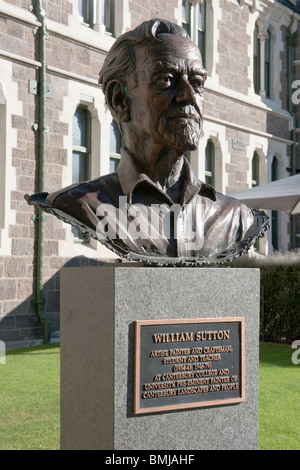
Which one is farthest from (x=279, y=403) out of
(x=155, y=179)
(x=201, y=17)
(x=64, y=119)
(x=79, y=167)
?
(x=201, y=17)

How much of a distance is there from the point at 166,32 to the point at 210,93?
10.8m

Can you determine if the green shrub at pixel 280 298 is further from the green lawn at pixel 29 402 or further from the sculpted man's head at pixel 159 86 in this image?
the sculpted man's head at pixel 159 86

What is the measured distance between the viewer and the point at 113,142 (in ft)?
40.1

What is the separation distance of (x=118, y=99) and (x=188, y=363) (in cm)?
157

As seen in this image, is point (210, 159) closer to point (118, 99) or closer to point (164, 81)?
point (118, 99)

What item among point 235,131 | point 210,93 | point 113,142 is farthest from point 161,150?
point 235,131

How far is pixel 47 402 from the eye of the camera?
6.20 metres

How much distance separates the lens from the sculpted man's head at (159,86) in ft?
12.3

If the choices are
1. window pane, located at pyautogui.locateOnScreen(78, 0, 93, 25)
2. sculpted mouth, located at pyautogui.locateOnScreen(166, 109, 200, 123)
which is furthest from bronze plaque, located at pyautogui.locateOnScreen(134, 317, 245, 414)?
window pane, located at pyautogui.locateOnScreen(78, 0, 93, 25)

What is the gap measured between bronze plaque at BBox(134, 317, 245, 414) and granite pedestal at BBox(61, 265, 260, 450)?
5 cm

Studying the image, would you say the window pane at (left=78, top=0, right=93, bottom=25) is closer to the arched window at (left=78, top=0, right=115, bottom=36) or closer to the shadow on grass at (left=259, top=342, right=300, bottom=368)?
the arched window at (left=78, top=0, right=115, bottom=36)

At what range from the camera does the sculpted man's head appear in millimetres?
3748

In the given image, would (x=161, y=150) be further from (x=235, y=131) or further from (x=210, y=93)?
(x=235, y=131)

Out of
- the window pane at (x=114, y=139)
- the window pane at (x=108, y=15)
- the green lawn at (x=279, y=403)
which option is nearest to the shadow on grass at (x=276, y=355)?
the green lawn at (x=279, y=403)
